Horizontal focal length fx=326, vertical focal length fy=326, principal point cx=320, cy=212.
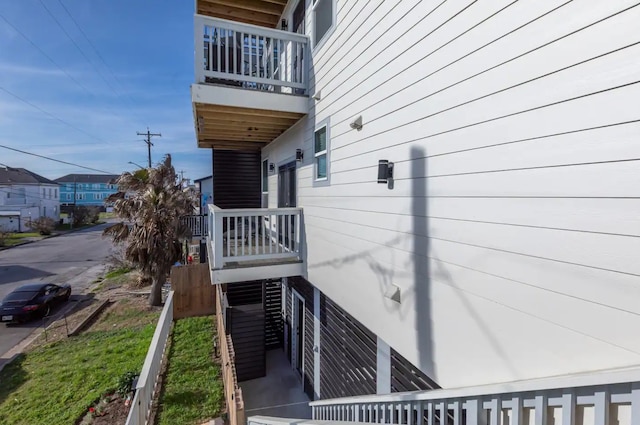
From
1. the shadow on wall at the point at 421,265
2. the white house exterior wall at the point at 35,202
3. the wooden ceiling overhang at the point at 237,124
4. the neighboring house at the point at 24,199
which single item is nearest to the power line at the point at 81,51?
the wooden ceiling overhang at the point at 237,124

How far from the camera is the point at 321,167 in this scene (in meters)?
5.20

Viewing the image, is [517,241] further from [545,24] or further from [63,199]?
[63,199]

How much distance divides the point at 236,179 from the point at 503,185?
9259 millimetres

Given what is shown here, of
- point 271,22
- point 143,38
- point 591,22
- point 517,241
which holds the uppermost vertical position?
point 143,38

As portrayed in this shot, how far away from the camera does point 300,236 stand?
6035 millimetres

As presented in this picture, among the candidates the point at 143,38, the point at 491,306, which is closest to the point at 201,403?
the point at 491,306

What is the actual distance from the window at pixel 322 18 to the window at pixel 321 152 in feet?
4.73

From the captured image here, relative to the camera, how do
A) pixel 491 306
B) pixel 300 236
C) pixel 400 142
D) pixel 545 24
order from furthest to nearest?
1. pixel 300 236
2. pixel 400 142
3. pixel 491 306
4. pixel 545 24

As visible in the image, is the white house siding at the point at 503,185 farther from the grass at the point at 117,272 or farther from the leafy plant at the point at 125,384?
the grass at the point at 117,272

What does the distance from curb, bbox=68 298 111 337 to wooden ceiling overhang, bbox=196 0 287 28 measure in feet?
33.7

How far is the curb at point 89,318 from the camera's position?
1048 cm

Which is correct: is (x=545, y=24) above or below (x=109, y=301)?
above

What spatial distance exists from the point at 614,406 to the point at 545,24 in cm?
180

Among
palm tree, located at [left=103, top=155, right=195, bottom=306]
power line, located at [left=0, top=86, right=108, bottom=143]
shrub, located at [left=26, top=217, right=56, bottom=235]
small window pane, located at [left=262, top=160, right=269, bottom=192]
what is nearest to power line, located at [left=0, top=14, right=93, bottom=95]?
power line, located at [left=0, top=86, right=108, bottom=143]
